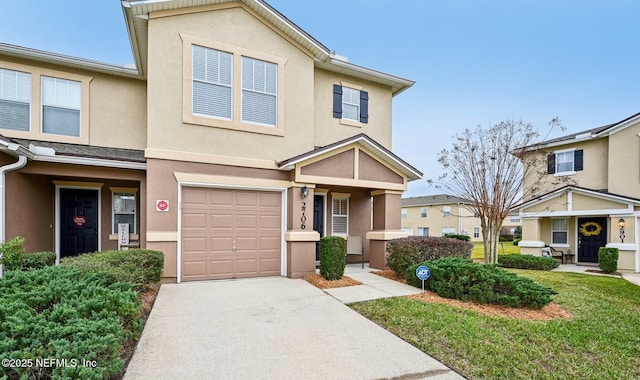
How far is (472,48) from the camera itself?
712 inches

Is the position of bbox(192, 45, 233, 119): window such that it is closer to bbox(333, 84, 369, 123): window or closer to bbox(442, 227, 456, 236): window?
bbox(333, 84, 369, 123): window

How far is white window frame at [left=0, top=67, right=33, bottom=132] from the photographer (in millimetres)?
8688

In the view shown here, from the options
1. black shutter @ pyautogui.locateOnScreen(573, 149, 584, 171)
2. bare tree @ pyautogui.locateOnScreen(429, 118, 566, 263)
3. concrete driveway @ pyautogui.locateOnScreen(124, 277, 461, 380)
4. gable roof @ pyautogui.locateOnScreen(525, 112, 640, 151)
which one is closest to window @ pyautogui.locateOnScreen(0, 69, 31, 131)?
concrete driveway @ pyautogui.locateOnScreen(124, 277, 461, 380)

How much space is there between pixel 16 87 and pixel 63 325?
896cm

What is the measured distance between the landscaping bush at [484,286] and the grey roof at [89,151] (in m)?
8.41

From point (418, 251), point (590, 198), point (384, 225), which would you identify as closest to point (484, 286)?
point (418, 251)

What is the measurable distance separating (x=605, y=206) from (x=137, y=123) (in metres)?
19.7

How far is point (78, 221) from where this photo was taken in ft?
32.9

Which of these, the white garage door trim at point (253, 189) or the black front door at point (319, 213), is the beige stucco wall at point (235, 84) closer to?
the white garage door trim at point (253, 189)

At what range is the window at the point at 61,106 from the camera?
905 centimetres

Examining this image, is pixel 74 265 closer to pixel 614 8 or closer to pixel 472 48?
pixel 472 48

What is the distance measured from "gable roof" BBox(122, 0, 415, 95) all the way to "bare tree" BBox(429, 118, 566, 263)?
11.0 feet

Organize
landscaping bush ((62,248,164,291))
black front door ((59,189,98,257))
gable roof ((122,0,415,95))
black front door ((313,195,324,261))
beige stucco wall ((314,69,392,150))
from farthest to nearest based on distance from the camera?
black front door ((313,195,324,261)) < beige stucco wall ((314,69,392,150)) < black front door ((59,189,98,257)) < gable roof ((122,0,415,95)) < landscaping bush ((62,248,164,291))

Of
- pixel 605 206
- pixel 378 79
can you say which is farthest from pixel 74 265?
pixel 605 206
